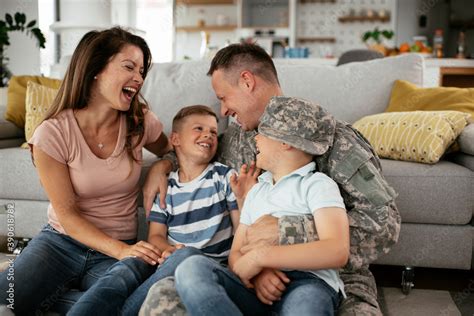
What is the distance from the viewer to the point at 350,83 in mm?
2619

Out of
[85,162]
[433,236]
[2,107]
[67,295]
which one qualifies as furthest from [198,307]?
[2,107]

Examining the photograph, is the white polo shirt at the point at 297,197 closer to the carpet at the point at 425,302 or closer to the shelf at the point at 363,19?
the carpet at the point at 425,302

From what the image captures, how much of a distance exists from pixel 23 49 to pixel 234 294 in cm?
544

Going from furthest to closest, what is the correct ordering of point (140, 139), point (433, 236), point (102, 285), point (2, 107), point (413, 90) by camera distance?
1. point (2, 107)
2. point (413, 90)
3. point (433, 236)
4. point (140, 139)
5. point (102, 285)

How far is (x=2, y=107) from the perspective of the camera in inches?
115

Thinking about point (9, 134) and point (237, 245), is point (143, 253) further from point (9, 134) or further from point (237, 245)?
point (9, 134)

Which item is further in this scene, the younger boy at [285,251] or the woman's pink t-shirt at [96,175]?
the woman's pink t-shirt at [96,175]

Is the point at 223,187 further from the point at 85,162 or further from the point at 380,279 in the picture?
the point at 380,279

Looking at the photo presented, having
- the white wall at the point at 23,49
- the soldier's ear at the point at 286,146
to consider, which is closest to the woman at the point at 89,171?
the soldier's ear at the point at 286,146

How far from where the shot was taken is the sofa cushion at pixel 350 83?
Answer: 2.60 meters

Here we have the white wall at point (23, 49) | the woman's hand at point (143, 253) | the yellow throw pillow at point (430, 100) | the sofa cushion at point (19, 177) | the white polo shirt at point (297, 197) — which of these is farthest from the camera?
the white wall at point (23, 49)

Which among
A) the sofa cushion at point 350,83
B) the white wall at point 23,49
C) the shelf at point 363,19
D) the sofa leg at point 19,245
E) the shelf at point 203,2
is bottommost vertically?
the sofa leg at point 19,245

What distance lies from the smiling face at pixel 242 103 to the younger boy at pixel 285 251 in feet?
0.95

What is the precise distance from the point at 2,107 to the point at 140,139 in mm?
1545
